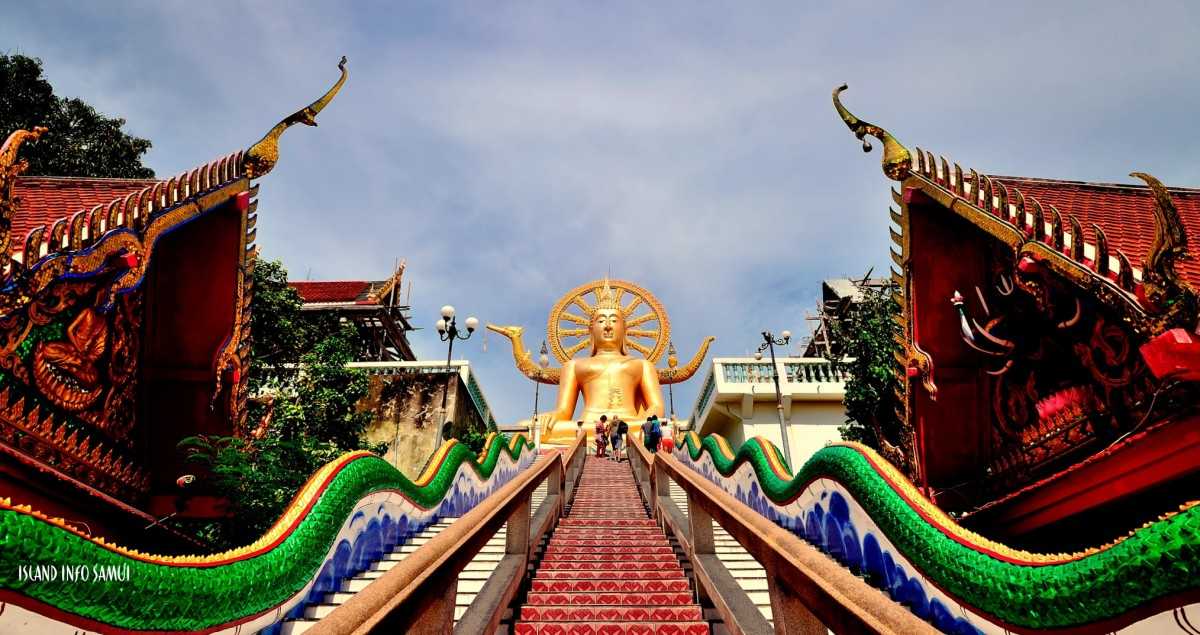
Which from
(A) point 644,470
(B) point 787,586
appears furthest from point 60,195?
(B) point 787,586

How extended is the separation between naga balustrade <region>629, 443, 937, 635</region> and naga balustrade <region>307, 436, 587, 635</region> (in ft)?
2.88

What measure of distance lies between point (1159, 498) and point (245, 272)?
22.3ft

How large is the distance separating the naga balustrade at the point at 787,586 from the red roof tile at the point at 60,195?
17.0 ft

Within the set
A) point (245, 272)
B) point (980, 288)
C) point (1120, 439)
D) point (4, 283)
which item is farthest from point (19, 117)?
point (1120, 439)

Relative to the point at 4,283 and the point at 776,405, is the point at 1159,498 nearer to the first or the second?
the point at 4,283

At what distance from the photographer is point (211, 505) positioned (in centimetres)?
563

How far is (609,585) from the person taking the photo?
3.60 meters

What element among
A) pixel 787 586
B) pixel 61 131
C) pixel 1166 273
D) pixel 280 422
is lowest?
pixel 787 586

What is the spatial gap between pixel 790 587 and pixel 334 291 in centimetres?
2821

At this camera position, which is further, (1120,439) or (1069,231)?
(1069,231)

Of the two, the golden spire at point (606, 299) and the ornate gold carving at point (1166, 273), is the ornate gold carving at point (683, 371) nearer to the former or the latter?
the golden spire at point (606, 299)

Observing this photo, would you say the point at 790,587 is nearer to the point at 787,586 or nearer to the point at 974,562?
the point at 787,586

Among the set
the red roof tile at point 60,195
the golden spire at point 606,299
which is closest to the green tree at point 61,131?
the red roof tile at point 60,195

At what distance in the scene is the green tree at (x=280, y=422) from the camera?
18.0 ft
